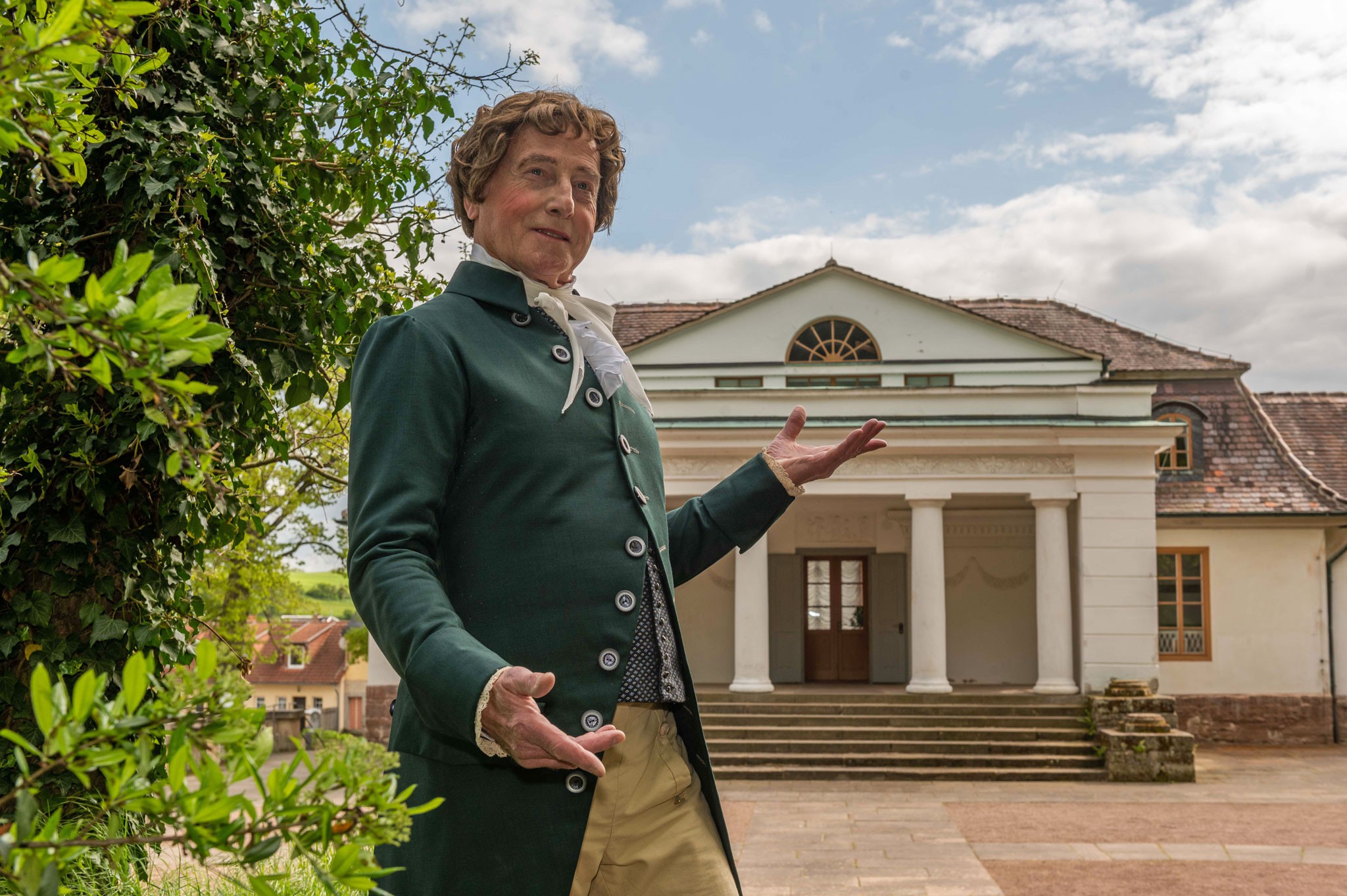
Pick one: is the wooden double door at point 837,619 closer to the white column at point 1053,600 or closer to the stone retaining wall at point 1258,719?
the white column at point 1053,600

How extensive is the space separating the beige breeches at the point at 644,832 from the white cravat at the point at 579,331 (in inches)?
23.3

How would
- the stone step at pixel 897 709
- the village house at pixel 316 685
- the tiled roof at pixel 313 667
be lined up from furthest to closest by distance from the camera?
1. the tiled roof at pixel 313 667
2. the village house at pixel 316 685
3. the stone step at pixel 897 709

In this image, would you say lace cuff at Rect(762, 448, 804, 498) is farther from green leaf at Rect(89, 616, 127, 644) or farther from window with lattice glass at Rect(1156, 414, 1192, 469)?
window with lattice glass at Rect(1156, 414, 1192, 469)

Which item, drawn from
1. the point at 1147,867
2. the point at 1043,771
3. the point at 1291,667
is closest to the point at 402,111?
the point at 1147,867

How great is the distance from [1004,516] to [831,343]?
433 centimetres

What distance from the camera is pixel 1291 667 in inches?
759

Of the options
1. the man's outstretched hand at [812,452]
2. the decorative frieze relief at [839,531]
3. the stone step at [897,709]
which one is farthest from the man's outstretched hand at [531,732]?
the decorative frieze relief at [839,531]

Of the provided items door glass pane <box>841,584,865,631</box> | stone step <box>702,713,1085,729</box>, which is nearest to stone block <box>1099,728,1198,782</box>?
stone step <box>702,713,1085,729</box>

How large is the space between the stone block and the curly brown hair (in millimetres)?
14285

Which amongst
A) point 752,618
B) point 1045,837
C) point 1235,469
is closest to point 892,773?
point 752,618

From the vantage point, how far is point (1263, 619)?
19.5m

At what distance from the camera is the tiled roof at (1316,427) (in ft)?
70.6

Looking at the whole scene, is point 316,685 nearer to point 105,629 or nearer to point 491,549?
point 105,629

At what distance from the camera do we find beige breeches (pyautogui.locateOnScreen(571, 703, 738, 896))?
182 centimetres
